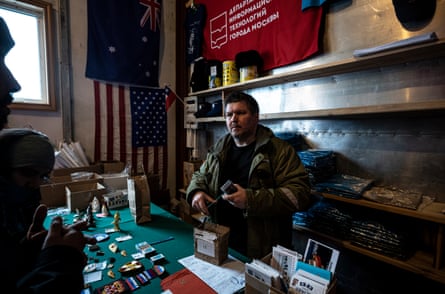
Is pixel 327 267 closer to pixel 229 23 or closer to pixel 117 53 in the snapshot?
pixel 229 23

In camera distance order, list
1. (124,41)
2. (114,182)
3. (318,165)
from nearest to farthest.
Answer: (318,165) < (114,182) < (124,41)

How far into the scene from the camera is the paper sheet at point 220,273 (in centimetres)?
92

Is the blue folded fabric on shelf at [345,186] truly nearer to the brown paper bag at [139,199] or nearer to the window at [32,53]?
the brown paper bag at [139,199]

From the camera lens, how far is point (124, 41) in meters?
2.95

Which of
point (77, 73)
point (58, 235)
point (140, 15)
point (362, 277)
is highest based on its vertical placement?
point (140, 15)

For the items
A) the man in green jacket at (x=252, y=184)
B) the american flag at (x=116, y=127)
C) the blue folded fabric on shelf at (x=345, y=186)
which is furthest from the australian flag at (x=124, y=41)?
the blue folded fabric on shelf at (x=345, y=186)

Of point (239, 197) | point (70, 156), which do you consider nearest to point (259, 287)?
point (239, 197)

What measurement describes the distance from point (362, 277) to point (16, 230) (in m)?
2.24

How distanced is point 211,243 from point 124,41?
291 centimetres

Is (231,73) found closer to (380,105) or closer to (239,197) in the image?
(380,105)

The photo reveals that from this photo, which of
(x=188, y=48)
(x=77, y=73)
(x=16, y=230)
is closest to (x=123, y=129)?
(x=77, y=73)

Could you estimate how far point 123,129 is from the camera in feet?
10.2

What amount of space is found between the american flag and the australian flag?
0.53ft

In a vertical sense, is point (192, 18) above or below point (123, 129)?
above
